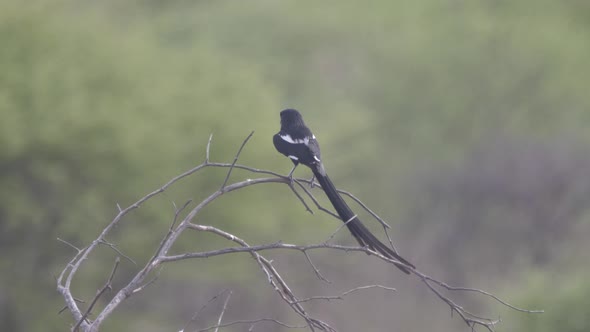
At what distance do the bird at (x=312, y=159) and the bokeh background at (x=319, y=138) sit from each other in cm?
701

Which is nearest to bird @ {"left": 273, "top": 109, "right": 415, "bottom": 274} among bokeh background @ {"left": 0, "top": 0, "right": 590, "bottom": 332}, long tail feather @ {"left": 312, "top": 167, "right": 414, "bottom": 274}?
long tail feather @ {"left": 312, "top": 167, "right": 414, "bottom": 274}

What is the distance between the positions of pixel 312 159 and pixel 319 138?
41.2 ft

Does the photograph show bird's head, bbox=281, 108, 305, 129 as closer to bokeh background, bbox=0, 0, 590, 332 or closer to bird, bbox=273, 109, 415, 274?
bird, bbox=273, 109, 415, 274

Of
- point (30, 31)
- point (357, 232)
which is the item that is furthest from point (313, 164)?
point (30, 31)

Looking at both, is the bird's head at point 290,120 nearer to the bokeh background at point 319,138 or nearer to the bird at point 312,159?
the bird at point 312,159

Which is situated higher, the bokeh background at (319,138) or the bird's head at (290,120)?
the bokeh background at (319,138)

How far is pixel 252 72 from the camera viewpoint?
1720 centimetres

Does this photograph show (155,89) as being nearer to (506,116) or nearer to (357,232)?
(506,116)

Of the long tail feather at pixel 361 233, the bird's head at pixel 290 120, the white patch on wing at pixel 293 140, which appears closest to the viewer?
the long tail feather at pixel 361 233

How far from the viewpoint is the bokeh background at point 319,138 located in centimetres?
1286

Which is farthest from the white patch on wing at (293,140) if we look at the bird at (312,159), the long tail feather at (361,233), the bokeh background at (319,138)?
the bokeh background at (319,138)

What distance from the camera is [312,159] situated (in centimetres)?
367

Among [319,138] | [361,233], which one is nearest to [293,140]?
[361,233]

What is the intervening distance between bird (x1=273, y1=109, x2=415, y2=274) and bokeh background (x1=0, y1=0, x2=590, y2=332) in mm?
7007
